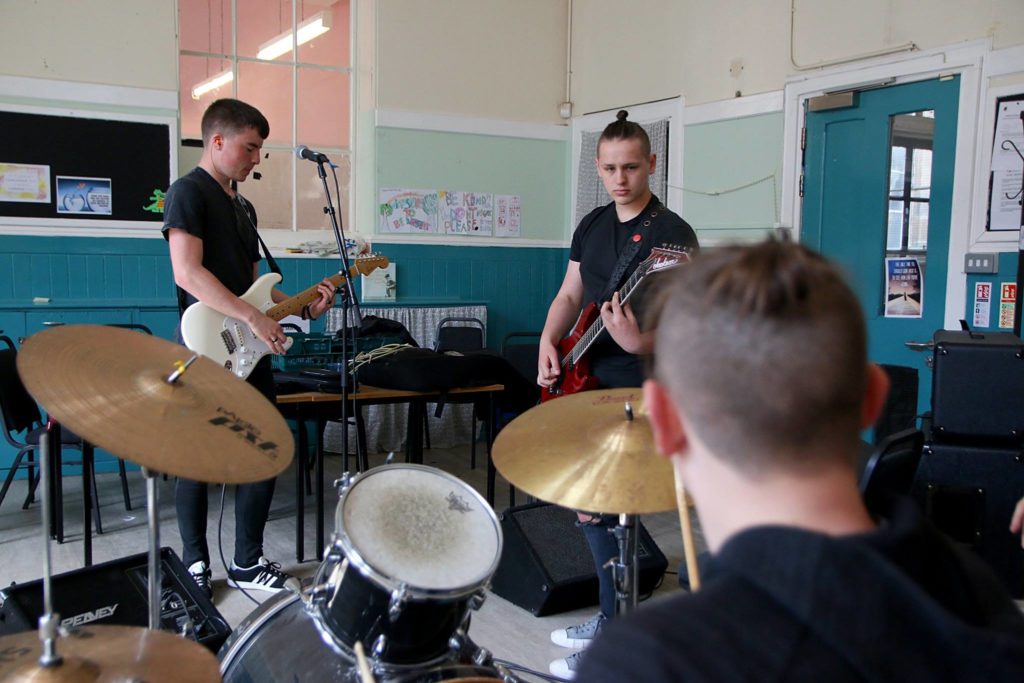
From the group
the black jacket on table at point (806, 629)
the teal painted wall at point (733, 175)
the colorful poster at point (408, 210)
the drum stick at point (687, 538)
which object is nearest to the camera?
the black jacket on table at point (806, 629)

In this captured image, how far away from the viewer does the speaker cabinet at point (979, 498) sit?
306cm

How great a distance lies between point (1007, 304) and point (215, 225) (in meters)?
3.69

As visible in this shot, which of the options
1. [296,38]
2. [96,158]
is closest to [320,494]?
[96,158]

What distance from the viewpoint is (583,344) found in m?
2.74

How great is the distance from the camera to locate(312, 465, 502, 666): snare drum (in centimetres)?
158

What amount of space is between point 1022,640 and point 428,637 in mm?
1149

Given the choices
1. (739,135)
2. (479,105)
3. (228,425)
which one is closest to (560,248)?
(479,105)

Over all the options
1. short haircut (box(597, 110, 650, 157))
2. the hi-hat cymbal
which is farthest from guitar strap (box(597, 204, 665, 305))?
the hi-hat cymbal

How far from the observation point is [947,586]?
29.8 inches

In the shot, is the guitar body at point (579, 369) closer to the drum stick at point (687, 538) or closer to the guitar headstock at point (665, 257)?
the guitar headstock at point (665, 257)

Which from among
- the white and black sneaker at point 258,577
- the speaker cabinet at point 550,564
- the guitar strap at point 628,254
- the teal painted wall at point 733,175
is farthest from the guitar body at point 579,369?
the teal painted wall at point 733,175

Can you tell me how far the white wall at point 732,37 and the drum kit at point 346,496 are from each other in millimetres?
3658

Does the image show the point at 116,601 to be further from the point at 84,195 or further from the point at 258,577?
the point at 84,195

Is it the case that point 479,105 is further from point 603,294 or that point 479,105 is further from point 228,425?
point 228,425
